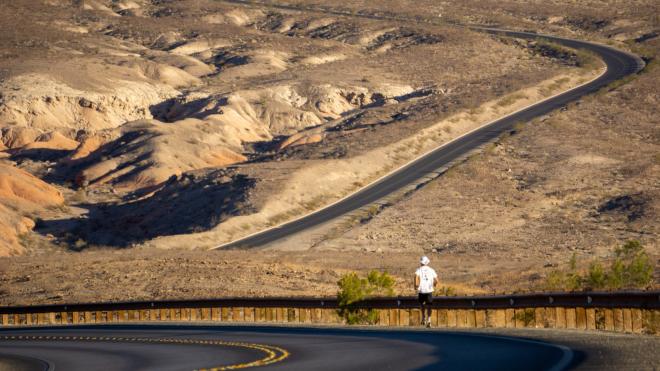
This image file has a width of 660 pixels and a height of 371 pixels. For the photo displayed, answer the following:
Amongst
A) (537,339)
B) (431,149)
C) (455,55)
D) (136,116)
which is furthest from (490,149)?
(537,339)

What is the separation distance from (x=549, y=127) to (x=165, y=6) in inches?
3937

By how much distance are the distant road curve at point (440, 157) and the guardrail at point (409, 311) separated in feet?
82.9

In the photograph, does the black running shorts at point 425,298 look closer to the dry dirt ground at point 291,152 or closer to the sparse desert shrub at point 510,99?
the dry dirt ground at point 291,152

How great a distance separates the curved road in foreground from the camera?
16.7m

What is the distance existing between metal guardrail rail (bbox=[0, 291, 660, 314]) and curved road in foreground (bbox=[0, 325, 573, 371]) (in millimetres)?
2589

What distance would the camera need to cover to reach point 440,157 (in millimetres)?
86500

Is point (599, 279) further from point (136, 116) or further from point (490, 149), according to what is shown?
point (136, 116)

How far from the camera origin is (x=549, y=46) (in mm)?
139875

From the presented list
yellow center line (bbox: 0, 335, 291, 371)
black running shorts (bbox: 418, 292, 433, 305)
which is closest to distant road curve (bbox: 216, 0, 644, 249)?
yellow center line (bbox: 0, 335, 291, 371)

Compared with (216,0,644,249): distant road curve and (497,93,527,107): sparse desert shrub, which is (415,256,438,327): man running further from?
(497,93,527,107): sparse desert shrub

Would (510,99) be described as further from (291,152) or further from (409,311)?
(409,311)

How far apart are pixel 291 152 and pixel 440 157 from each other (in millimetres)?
13637

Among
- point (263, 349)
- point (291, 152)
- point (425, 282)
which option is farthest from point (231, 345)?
point (291, 152)

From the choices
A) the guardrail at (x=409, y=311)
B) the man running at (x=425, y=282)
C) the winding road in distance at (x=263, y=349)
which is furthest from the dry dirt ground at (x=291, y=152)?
the man running at (x=425, y=282)
